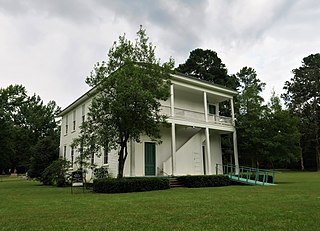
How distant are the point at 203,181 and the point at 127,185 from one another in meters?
5.09

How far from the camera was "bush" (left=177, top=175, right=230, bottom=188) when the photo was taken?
51.7 feet

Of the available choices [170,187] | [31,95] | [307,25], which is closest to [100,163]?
[170,187]

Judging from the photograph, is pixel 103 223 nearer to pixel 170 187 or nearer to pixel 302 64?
pixel 170 187

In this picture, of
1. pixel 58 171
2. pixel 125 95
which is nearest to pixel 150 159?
pixel 125 95

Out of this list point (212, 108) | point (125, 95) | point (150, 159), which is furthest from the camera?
point (212, 108)

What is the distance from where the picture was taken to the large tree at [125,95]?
532 inches

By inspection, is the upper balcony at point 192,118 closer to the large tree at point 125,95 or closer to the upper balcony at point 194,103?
the upper balcony at point 194,103

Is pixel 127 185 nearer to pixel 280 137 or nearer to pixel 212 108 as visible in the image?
pixel 280 137

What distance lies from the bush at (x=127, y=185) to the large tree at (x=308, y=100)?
35.8 m

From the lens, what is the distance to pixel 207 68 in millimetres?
40906

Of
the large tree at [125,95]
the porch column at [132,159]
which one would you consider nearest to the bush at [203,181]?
the porch column at [132,159]

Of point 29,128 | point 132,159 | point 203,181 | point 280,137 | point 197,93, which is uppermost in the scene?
point 29,128

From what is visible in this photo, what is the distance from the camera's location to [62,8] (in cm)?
1297

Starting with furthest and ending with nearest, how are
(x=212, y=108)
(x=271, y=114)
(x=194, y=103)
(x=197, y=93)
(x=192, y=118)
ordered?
(x=212, y=108)
(x=194, y=103)
(x=197, y=93)
(x=271, y=114)
(x=192, y=118)
